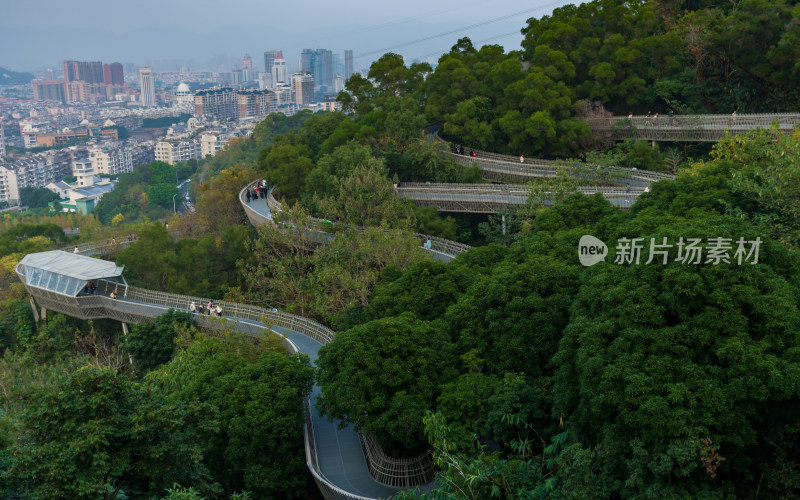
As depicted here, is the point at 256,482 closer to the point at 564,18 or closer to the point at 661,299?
the point at 661,299

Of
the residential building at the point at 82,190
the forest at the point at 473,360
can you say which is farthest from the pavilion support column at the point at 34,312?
the residential building at the point at 82,190

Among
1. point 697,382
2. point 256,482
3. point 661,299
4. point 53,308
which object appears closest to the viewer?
point 697,382

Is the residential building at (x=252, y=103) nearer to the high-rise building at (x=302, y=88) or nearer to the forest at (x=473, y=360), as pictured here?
the high-rise building at (x=302, y=88)

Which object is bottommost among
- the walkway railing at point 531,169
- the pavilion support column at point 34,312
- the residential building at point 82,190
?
the residential building at point 82,190

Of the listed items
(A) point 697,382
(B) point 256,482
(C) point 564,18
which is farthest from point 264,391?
(C) point 564,18

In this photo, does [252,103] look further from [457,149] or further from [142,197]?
[457,149]

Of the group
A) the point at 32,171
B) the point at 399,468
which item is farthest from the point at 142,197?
the point at 399,468
